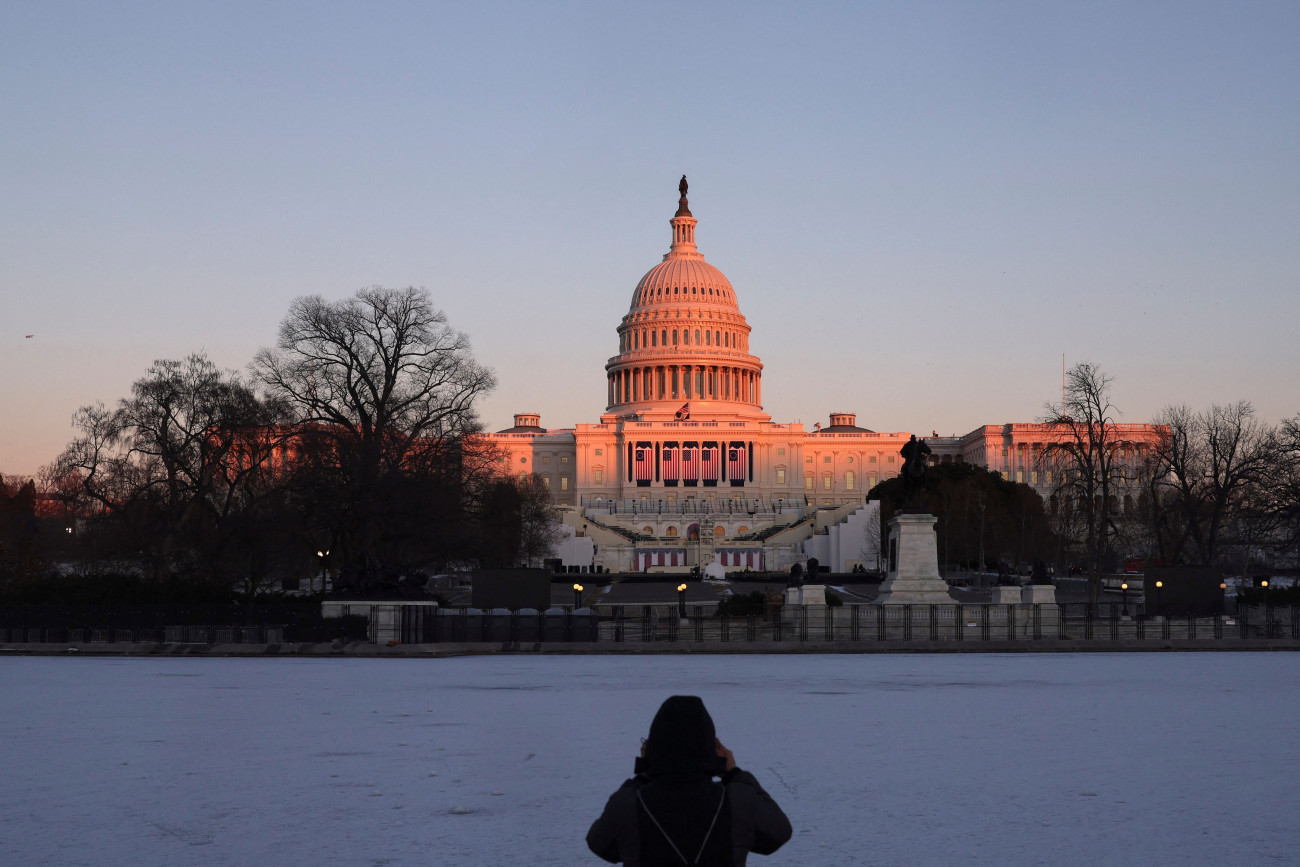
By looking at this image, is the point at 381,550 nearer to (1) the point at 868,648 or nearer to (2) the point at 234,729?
(1) the point at 868,648

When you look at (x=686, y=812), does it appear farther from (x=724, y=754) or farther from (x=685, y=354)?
(x=685, y=354)

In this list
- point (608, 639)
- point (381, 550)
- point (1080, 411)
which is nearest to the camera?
point (608, 639)

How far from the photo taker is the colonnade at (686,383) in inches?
7018

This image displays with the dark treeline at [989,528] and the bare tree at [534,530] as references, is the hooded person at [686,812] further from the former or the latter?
the dark treeline at [989,528]

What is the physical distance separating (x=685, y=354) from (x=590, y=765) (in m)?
161

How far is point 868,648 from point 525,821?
2771 cm

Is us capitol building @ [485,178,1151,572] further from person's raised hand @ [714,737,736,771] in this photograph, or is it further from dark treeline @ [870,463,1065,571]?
person's raised hand @ [714,737,736,771]

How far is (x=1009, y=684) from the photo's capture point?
26938 millimetres

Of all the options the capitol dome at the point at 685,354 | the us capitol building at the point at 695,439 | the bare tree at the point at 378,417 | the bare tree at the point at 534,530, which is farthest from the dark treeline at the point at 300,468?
the capitol dome at the point at 685,354

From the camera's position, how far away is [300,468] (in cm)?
5494

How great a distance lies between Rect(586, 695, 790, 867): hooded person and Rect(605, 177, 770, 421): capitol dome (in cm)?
16696

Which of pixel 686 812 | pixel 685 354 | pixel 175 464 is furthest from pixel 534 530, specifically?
pixel 686 812

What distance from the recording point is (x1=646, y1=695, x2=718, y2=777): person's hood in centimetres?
618

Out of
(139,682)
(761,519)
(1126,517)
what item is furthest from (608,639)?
(761,519)
